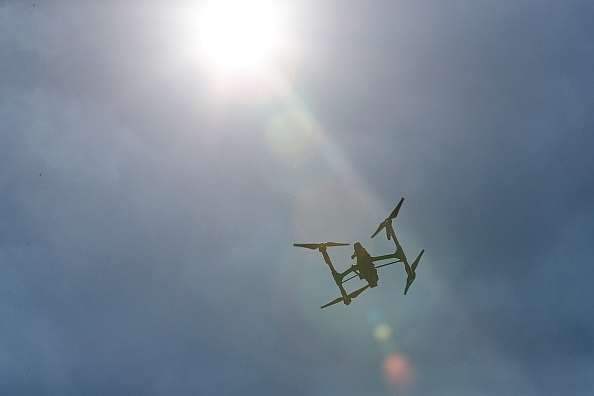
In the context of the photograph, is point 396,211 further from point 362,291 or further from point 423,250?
point 362,291

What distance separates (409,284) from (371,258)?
12.3 m

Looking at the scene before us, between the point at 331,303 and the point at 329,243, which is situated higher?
the point at 329,243

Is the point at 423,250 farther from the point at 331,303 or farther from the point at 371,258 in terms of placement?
the point at 331,303

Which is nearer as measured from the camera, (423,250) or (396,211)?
(396,211)

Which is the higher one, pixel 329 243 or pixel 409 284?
pixel 329 243

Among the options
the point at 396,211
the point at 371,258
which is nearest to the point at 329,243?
the point at 371,258

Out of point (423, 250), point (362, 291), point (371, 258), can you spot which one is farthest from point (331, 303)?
point (423, 250)

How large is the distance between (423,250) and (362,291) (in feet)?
51.5

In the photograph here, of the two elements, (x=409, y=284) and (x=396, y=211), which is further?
(x=409, y=284)

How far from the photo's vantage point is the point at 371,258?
310 feet

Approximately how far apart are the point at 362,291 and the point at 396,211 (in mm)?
20348

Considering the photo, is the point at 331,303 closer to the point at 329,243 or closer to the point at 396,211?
the point at 329,243

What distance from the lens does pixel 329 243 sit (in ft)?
312

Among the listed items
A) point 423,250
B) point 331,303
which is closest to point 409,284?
point 423,250
